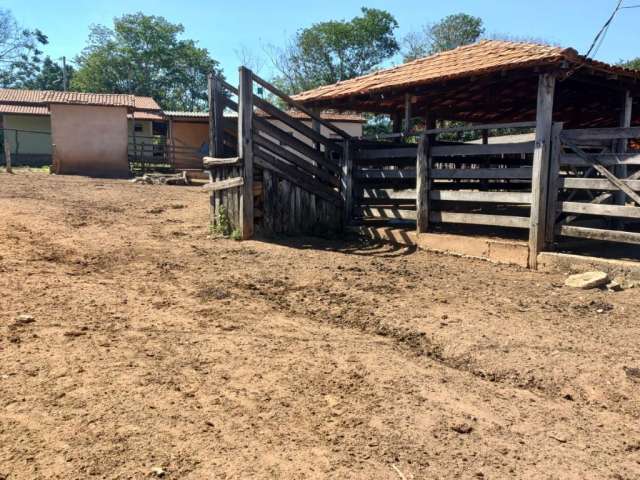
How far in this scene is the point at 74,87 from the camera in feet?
175

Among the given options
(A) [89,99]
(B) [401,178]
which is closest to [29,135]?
(A) [89,99]

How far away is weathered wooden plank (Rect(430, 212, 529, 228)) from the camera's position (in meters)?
7.55

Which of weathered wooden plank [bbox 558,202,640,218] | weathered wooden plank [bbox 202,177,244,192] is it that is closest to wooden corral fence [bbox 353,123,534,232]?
weathered wooden plank [bbox 558,202,640,218]

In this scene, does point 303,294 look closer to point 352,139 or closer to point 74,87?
point 352,139

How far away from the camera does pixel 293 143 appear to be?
9055 millimetres

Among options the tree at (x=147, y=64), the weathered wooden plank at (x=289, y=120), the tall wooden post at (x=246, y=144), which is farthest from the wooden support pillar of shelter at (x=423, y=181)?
the tree at (x=147, y=64)

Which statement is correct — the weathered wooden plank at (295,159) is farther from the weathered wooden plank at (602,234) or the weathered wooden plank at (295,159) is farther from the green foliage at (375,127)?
the green foliage at (375,127)

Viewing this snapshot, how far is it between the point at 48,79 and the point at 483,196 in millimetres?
62967

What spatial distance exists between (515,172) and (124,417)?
6.23m

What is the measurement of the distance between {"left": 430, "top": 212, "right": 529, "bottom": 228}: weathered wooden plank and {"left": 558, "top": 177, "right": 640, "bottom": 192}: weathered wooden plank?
2.38 ft

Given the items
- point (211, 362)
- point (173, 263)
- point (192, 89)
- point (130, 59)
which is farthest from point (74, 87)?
point (211, 362)

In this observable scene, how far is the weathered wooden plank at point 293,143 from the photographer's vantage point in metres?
8.56

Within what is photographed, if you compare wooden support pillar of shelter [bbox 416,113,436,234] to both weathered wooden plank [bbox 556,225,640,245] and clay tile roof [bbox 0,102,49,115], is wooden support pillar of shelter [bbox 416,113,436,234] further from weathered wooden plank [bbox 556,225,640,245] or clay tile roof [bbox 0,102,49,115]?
clay tile roof [bbox 0,102,49,115]

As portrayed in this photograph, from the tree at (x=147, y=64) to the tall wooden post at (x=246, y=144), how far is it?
149 feet
